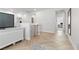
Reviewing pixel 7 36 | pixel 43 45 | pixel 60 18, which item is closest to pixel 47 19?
pixel 60 18

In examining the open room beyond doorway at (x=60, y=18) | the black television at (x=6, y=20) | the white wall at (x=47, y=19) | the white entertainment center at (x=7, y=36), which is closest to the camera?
the white entertainment center at (x=7, y=36)

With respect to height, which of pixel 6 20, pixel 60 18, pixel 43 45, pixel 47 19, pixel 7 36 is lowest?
pixel 43 45

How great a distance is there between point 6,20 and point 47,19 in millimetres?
5631

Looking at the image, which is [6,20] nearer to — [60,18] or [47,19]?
[47,19]

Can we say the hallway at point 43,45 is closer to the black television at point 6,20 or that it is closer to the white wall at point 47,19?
the black television at point 6,20

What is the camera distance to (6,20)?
3643 mm

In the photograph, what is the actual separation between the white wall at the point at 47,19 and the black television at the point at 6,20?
4.92m

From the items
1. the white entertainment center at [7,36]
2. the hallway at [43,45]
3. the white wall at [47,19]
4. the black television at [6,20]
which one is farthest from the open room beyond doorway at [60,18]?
the white entertainment center at [7,36]

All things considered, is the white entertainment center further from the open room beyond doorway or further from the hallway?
the open room beyond doorway

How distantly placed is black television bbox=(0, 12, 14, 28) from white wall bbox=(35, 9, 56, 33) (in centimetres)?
492

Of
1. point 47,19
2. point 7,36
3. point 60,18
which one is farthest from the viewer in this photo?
point 60,18

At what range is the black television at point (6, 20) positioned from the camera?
3.40 meters
